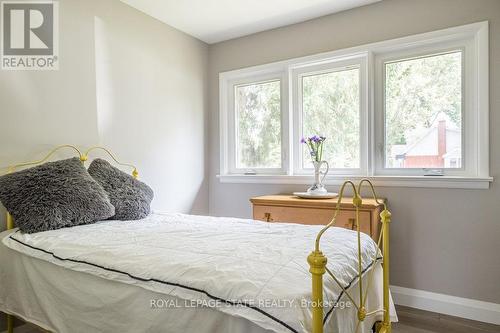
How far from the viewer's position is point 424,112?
2568mm

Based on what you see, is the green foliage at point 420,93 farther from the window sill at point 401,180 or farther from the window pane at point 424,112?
the window sill at point 401,180

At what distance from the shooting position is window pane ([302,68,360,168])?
9.36 ft

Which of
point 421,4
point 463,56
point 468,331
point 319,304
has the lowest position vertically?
point 468,331

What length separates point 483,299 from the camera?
226 centimetres

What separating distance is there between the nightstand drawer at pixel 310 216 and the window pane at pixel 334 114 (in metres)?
0.65

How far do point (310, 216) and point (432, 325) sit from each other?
3.54 feet

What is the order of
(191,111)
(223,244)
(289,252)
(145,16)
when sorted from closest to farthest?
1. (289,252)
2. (223,244)
3. (145,16)
4. (191,111)

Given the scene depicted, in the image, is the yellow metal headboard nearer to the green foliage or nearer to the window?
the window

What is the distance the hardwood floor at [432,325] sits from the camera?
209 centimetres

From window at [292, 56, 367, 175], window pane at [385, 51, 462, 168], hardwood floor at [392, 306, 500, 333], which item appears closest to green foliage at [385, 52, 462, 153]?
window pane at [385, 51, 462, 168]

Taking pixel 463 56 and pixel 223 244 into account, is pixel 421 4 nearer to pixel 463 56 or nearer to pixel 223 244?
pixel 463 56

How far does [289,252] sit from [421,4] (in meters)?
2.31

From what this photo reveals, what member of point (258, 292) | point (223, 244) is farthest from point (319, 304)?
point (223, 244)

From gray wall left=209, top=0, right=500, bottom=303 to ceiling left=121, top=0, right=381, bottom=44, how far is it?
14cm
